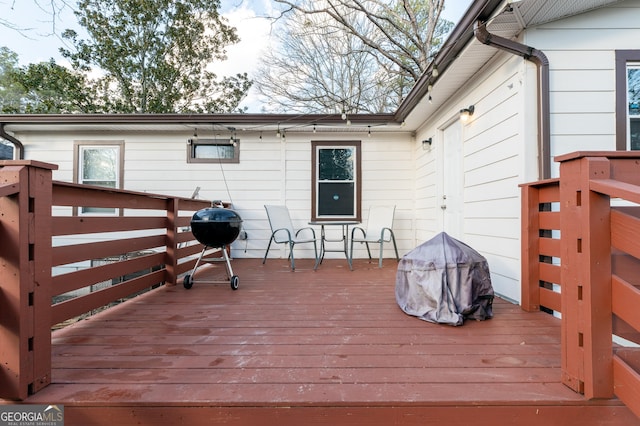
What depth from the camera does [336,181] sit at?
5.15 meters

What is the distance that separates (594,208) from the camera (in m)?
1.21

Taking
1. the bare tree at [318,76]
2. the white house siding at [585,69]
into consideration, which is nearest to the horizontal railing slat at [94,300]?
the white house siding at [585,69]

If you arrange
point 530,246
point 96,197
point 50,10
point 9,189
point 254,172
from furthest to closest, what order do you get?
point 254,172
point 50,10
point 530,246
point 96,197
point 9,189

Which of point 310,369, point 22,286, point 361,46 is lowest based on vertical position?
point 310,369

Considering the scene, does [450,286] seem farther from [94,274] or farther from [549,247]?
[94,274]

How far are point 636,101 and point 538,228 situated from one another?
1.48 meters

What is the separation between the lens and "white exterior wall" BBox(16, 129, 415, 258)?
5113 mm

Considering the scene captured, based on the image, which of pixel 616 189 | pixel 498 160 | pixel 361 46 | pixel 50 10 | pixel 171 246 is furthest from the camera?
pixel 361 46

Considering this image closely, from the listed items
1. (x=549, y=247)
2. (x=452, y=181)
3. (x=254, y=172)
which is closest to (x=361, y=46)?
(x=254, y=172)

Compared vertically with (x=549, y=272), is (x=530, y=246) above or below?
above

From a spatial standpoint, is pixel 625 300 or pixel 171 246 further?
pixel 171 246

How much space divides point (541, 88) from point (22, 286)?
349cm

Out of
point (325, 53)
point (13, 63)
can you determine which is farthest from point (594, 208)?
point (13, 63)

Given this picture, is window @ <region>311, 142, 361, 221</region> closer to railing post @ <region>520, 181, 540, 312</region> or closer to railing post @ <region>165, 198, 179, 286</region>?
railing post @ <region>165, 198, 179, 286</region>
